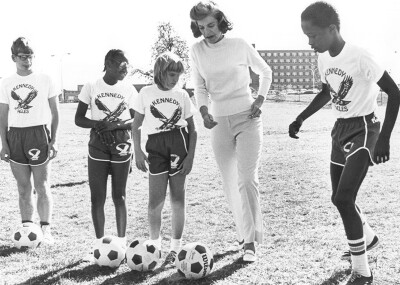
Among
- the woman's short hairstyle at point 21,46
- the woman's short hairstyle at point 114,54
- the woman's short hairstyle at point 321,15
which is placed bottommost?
the woman's short hairstyle at point 114,54

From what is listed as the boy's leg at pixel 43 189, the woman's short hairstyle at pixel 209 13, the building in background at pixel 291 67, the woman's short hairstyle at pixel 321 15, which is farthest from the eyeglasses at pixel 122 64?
the building in background at pixel 291 67

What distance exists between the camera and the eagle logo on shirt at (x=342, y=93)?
180 inches

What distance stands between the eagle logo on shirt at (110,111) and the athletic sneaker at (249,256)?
185cm

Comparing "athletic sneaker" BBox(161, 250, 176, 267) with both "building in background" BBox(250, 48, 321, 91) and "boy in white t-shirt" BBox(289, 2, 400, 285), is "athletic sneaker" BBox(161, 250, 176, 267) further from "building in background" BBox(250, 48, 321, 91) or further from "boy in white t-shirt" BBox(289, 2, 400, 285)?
"building in background" BBox(250, 48, 321, 91)

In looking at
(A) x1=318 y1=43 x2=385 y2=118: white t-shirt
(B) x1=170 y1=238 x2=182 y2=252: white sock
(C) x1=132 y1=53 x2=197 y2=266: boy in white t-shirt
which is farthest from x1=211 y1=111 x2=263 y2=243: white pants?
(A) x1=318 y1=43 x2=385 y2=118: white t-shirt

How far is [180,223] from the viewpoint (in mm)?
5434

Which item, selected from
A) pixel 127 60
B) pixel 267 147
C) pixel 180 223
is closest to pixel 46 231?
pixel 180 223

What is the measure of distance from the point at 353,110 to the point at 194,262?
1.86 metres

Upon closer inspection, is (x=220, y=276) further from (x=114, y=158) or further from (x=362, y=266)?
(x=114, y=158)

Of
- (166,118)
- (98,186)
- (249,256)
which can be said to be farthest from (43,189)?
(249,256)

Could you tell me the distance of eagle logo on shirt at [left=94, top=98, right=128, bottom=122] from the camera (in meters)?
5.57

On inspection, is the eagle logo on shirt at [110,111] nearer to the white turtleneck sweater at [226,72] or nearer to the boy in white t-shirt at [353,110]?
the white turtleneck sweater at [226,72]

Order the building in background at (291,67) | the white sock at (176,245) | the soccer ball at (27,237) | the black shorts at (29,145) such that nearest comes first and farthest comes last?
the white sock at (176,245)
the soccer ball at (27,237)
the black shorts at (29,145)
the building in background at (291,67)

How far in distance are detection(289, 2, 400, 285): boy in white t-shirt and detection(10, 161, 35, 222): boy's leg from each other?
3.55m
